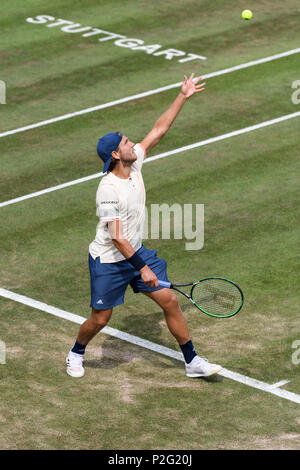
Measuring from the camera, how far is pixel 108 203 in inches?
405

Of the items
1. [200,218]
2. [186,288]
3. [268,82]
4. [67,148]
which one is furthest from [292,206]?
[268,82]

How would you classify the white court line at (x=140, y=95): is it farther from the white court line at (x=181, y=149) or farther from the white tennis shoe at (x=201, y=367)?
the white tennis shoe at (x=201, y=367)

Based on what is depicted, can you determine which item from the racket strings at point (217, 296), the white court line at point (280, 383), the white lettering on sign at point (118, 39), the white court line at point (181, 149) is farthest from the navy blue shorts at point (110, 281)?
the white lettering on sign at point (118, 39)

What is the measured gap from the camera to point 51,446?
31.1 feet

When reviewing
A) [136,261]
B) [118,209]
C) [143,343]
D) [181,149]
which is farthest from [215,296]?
[181,149]

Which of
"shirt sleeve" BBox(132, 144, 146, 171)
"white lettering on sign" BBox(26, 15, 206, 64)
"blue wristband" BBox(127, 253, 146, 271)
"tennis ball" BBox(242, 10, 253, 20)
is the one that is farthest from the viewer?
"tennis ball" BBox(242, 10, 253, 20)

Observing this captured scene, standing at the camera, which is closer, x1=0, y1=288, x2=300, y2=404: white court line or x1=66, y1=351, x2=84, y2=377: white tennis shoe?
x1=0, y1=288, x2=300, y2=404: white court line

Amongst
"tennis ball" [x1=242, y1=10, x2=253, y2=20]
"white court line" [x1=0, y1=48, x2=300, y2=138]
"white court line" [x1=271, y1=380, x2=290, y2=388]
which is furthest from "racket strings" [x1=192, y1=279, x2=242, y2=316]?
"tennis ball" [x1=242, y1=10, x2=253, y2=20]

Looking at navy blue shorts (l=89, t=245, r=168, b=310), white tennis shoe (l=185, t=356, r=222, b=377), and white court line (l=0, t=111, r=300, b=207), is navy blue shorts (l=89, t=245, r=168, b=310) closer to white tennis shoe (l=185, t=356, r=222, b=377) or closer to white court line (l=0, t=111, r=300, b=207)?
white tennis shoe (l=185, t=356, r=222, b=377)

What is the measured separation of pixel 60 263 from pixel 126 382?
326 centimetres

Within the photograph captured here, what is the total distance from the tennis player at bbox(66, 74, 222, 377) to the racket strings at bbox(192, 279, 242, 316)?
30 cm

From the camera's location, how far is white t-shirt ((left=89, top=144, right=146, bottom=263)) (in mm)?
10312

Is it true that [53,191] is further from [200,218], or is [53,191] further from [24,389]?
[24,389]

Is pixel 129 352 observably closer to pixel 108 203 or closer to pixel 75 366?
pixel 75 366
